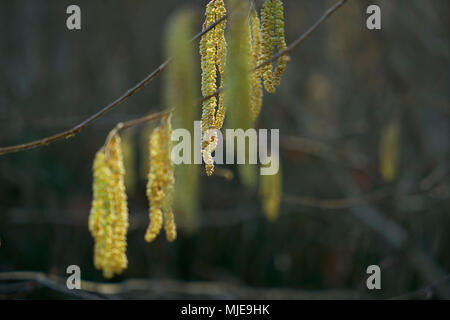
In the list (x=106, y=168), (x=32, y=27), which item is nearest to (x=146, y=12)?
(x=32, y=27)

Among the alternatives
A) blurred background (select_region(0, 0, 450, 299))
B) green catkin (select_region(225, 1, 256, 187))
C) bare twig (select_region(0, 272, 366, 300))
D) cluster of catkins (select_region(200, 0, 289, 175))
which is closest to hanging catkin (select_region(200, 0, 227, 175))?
cluster of catkins (select_region(200, 0, 289, 175))

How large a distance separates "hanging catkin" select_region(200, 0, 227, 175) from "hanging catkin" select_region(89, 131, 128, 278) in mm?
166

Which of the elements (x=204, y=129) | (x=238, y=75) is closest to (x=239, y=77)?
(x=238, y=75)

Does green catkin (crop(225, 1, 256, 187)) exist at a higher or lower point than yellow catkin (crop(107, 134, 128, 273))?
higher

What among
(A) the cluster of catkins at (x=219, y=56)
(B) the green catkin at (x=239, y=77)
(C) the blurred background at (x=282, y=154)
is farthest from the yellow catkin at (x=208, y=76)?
(C) the blurred background at (x=282, y=154)

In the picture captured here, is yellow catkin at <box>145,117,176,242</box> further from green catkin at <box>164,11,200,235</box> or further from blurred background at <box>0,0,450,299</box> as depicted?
blurred background at <box>0,0,450,299</box>

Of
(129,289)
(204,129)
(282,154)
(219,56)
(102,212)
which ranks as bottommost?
(129,289)

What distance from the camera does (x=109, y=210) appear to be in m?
0.74

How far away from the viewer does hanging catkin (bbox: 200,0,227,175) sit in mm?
696

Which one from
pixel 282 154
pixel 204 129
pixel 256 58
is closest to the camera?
pixel 204 129

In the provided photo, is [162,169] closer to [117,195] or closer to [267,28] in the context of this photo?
[117,195]

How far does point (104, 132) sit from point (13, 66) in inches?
30.4

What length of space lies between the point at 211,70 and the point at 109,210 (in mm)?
281

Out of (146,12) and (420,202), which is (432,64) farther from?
(146,12)
